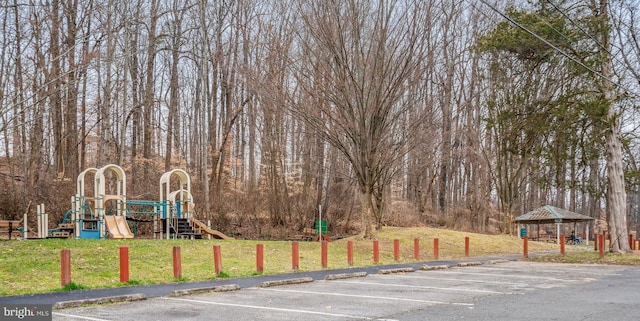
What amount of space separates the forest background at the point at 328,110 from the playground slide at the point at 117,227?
4.98 m

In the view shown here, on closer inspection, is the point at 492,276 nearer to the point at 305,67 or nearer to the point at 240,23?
the point at 305,67

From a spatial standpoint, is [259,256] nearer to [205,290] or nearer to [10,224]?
[205,290]

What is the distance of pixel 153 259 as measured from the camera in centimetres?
1795

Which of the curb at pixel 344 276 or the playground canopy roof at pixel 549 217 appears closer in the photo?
the curb at pixel 344 276

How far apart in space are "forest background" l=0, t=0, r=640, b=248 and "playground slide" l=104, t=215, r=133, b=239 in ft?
16.3

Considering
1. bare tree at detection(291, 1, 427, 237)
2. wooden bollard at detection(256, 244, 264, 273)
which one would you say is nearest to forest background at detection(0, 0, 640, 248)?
bare tree at detection(291, 1, 427, 237)

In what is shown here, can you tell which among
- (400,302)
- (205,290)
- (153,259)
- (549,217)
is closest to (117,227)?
(153,259)

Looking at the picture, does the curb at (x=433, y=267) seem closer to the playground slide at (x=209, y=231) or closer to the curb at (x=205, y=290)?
the curb at (x=205, y=290)

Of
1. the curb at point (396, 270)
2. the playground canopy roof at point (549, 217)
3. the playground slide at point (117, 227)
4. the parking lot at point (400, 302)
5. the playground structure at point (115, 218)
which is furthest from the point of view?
the playground canopy roof at point (549, 217)

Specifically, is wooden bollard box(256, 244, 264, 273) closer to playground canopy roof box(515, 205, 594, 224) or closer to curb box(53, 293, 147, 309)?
curb box(53, 293, 147, 309)

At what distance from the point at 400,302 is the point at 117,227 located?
56.8 feet

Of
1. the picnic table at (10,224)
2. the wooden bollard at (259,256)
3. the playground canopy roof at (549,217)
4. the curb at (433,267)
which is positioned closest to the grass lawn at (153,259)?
the wooden bollard at (259,256)

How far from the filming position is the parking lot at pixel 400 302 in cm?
943

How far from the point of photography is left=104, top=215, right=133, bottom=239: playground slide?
2476 cm
